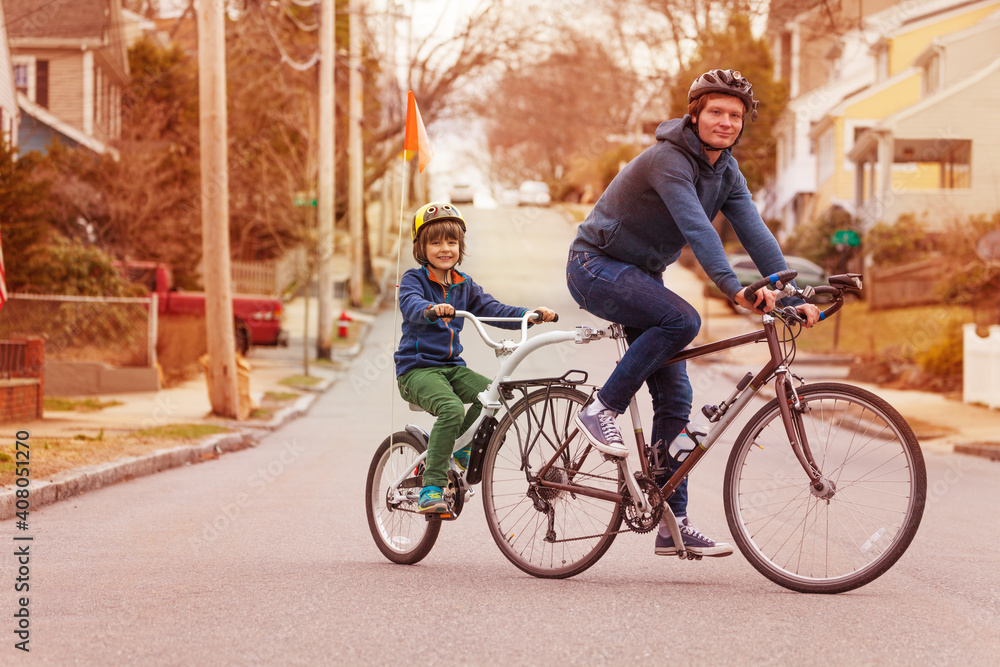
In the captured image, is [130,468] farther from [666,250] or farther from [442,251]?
[666,250]

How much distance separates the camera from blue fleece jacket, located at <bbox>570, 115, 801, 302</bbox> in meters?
5.01

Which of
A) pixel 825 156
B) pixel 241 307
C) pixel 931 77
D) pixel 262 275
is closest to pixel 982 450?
pixel 241 307

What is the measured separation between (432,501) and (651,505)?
107 cm

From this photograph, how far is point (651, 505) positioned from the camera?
5.26 meters

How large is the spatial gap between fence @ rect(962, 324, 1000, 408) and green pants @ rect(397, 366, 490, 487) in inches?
532

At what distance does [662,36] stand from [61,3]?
20261 mm

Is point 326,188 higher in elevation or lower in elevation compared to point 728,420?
higher

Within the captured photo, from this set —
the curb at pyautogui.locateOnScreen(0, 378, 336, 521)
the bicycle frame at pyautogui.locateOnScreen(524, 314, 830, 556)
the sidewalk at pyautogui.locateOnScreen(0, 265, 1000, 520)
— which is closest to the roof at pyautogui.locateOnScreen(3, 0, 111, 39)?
the sidewalk at pyautogui.locateOnScreen(0, 265, 1000, 520)

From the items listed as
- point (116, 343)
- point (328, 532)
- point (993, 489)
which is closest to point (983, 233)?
point (993, 489)

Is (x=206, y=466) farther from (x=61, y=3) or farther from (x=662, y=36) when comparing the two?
(x=662, y=36)

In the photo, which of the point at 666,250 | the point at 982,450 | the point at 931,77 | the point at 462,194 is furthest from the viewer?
the point at 462,194

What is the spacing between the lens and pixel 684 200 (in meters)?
5.02

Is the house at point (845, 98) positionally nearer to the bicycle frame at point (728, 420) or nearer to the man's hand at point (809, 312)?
the bicycle frame at point (728, 420)

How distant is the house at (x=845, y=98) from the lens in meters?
42.5
